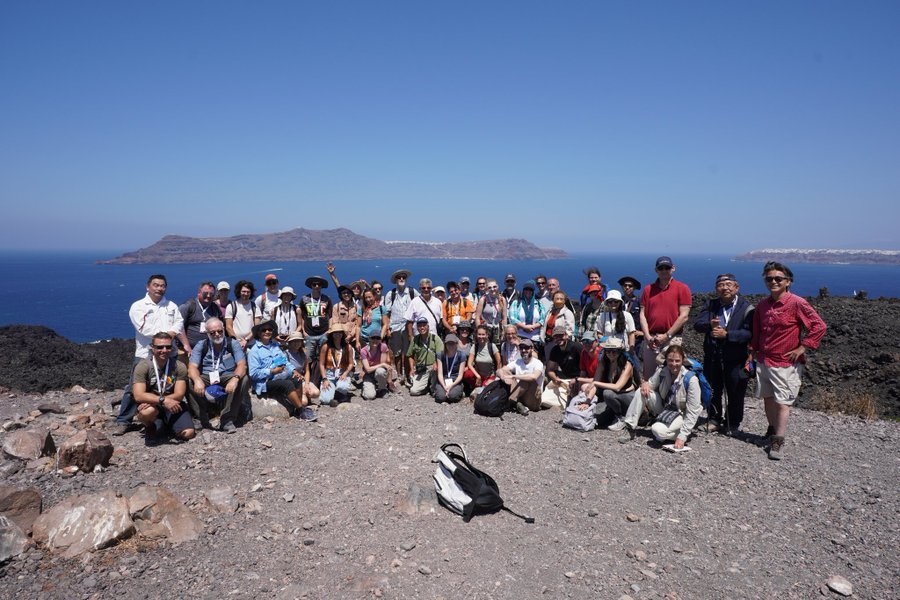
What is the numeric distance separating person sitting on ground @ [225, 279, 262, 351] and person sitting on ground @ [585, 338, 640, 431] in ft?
20.0

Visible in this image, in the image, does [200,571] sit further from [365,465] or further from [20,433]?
[20,433]

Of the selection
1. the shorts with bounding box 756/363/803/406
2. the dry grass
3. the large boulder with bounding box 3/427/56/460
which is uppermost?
the shorts with bounding box 756/363/803/406

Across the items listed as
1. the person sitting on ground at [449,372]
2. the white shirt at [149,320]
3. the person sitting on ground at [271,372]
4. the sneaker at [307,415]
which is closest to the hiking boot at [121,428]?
the white shirt at [149,320]

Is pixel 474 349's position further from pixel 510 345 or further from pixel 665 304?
pixel 665 304

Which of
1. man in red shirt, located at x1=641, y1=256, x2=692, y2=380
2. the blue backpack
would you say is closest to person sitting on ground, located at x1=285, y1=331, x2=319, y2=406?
man in red shirt, located at x1=641, y1=256, x2=692, y2=380

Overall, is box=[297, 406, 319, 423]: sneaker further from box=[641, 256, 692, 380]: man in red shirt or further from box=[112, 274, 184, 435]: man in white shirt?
box=[641, 256, 692, 380]: man in red shirt

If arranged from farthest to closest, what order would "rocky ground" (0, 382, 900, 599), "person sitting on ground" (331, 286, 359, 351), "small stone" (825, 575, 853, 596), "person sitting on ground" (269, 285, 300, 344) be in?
"person sitting on ground" (331, 286, 359, 351) → "person sitting on ground" (269, 285, 300, 344) → "rocky ground" (0, 382, 900, 599) → "small stone" (825, 575, 853, 596)

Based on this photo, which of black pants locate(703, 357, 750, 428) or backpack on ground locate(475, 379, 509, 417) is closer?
black pants locate(703, 357, 750, 428)

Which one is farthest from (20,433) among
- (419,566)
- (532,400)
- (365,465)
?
(532,400)

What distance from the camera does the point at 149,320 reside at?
7.50 meters

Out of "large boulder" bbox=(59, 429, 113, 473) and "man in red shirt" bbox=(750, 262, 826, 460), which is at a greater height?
"man in red shirt" bbox=(750, 262, 826, 460)

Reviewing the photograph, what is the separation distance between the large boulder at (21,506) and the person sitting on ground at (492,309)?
7.41 metres

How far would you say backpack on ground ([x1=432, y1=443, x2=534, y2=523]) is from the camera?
5328 millimetres

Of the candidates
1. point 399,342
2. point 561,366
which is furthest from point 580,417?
point 399,342
